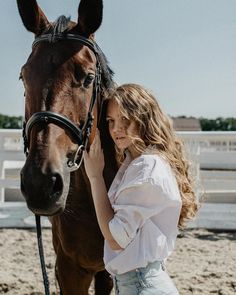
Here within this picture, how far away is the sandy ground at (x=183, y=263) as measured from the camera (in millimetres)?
3807

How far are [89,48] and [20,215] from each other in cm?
455

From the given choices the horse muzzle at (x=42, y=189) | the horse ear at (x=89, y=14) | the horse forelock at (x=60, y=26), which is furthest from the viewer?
the horse ear at (x=89, y=14)

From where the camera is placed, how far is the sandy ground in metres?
3.81

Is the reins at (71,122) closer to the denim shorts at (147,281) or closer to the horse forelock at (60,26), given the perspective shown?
the horse forelock at (60,26)

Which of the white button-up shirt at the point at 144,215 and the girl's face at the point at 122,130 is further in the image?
the girl's face at the point at 122,130

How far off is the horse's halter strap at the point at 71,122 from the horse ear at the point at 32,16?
0.17m

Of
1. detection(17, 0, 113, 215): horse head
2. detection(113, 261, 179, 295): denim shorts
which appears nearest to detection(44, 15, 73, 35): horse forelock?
detection(17, 0, 113, 215): horse head

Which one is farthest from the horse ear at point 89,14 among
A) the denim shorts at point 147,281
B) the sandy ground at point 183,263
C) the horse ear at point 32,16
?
the sandy ground at point 183,263

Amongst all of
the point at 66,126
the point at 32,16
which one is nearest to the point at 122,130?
the point at 66,126

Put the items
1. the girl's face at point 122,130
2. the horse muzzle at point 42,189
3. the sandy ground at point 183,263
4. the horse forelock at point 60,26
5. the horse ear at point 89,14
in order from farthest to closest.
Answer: the sandy ground at point 183,263, the horse ear at point 89,14, the horse forelock at point 60,26, the girl's face at point 122,130, the horse muzzle at point 42,189

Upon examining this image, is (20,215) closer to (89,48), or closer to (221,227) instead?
(221,227)

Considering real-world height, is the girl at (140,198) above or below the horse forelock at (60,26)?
below

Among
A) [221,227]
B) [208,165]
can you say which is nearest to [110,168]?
[221,227]

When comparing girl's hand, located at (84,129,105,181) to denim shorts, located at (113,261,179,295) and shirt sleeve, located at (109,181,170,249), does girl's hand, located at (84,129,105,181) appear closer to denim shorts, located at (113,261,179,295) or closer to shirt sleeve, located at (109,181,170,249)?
shirt sleeve, located at (109,181,170,249)
